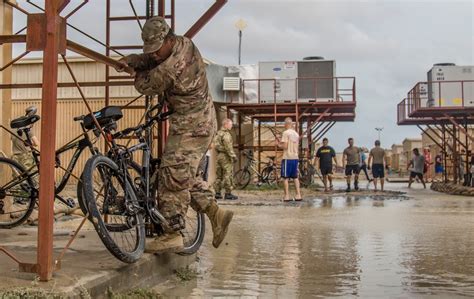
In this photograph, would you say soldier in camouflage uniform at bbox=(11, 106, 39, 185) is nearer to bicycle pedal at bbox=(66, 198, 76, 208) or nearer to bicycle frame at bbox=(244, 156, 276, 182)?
bicycle pedal at bbox=(66, 198, 76, 208)

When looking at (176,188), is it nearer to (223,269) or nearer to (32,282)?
(223,269)

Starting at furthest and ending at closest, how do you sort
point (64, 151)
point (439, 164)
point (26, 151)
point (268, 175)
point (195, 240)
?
point (439, 164), point (268, 175), point (26, 151), point (64, 151), point (195, 240)

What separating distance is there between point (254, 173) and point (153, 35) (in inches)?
674

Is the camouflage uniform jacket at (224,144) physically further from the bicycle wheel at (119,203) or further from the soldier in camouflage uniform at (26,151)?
the bicycle wheel at (119,203)

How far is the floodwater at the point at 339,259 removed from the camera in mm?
4480

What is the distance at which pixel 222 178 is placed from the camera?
14609mm

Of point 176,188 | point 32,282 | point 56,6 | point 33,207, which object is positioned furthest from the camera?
point 33,207

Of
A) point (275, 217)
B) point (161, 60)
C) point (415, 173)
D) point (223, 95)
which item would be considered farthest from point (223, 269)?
point (415, 173)

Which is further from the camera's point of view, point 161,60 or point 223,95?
point 223,95

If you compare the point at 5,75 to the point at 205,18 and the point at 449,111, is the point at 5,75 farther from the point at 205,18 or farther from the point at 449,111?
the point at 449,111

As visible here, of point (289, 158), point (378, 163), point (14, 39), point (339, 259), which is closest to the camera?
point (14, 39)

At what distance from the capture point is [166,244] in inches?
183

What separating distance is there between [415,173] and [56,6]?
23119 millimetres

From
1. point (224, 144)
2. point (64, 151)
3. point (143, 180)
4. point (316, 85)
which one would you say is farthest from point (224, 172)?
point (316, 85)
